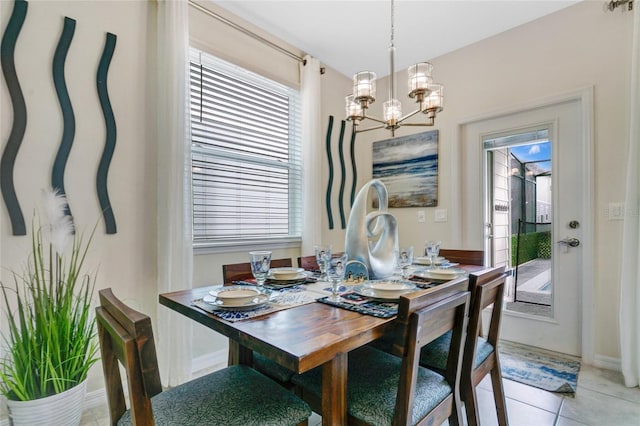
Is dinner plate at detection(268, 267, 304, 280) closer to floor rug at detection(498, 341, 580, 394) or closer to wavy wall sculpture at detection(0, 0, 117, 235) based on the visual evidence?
wavy wall sculpture at detection(0, 0, 117, 235)

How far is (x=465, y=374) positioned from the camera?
1308 mm

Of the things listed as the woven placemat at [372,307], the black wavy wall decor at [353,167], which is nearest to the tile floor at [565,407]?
the woven placemat at [372,307]

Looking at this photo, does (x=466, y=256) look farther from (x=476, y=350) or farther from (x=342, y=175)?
(x=342, y=175)

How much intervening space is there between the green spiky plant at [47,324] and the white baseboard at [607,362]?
325cm

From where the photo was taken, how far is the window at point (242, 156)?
2314mm

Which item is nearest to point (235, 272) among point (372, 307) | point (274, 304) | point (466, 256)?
point (274, 304)

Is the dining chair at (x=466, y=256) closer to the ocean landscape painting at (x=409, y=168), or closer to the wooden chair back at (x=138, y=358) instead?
the ocean landscape painting at (x=409, y=168)

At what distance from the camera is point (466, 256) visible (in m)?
2.34

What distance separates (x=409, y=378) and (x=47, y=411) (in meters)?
1.67

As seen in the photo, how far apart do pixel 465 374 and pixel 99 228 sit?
208 cm

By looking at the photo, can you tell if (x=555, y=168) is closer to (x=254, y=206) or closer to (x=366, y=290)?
(x=366, y=290)

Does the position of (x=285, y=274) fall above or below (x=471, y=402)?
above

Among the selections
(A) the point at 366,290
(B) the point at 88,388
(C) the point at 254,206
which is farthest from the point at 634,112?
(B) the point at 88,388

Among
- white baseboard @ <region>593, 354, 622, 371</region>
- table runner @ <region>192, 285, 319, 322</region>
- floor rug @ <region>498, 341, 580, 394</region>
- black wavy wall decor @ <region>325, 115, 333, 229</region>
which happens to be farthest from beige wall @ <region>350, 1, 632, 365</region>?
table runner @ <region>192, 285, 319, 322</region>
